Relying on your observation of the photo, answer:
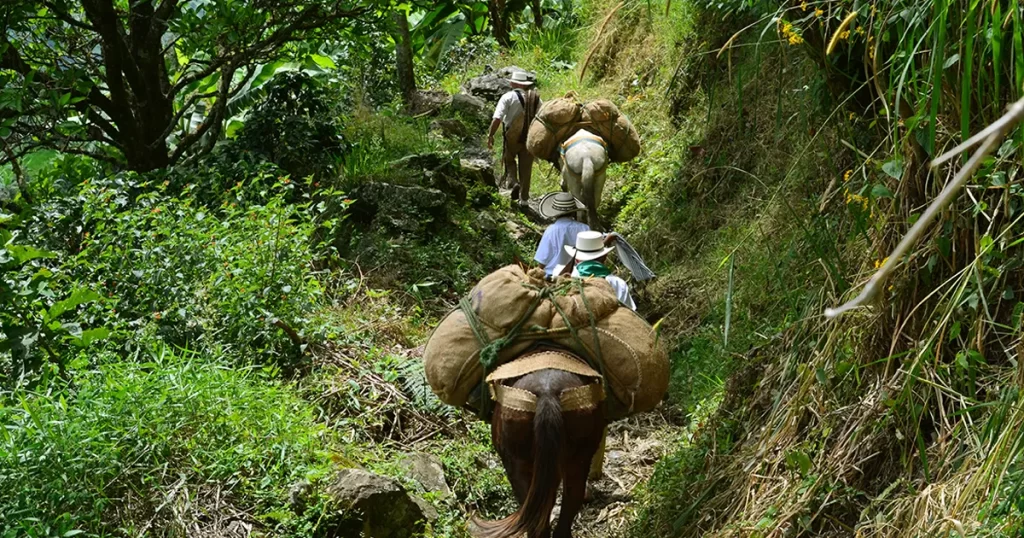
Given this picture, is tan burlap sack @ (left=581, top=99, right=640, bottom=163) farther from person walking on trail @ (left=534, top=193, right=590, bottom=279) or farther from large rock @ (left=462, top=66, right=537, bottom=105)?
large rock @ (left=462, top=66, right=537, bottom=105)

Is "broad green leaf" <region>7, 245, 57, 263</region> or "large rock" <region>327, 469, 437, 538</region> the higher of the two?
"broad green leaf" <region>7, 245, 57, 263</region>

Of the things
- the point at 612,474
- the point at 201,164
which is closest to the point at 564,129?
the point at 201,164

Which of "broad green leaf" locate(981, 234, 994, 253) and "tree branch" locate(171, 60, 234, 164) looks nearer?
"broad green leaf" locate(981, 234, 994, 253)

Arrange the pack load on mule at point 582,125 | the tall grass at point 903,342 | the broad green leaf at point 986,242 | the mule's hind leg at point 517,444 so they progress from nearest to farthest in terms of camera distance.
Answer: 1. the tall grass at point 903,342
2. the broad green leaf at point 986,242
3. the mule's hind leg at point 517,444
4. the pack load on mule at point 582,125

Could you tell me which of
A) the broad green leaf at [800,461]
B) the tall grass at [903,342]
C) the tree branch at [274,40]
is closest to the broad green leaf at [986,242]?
the tall grass at [903,342]

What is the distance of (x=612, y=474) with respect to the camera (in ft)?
23.0

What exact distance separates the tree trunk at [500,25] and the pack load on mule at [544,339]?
13.5 meters

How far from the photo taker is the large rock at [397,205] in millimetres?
9859

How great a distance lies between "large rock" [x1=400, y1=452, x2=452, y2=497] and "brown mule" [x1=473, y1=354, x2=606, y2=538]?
1.18m

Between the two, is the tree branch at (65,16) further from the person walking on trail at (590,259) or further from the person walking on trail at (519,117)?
the person walking on trail at (590,259)

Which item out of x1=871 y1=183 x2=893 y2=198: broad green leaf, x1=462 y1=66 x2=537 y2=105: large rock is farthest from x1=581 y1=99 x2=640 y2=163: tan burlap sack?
x1=871 y1=183 x2=893 y2=198: broad green leaf

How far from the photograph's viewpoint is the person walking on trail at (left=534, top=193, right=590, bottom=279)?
25.1 feet

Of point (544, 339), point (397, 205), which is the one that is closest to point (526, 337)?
point (544, 339)

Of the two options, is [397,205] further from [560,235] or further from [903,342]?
[903,342]
